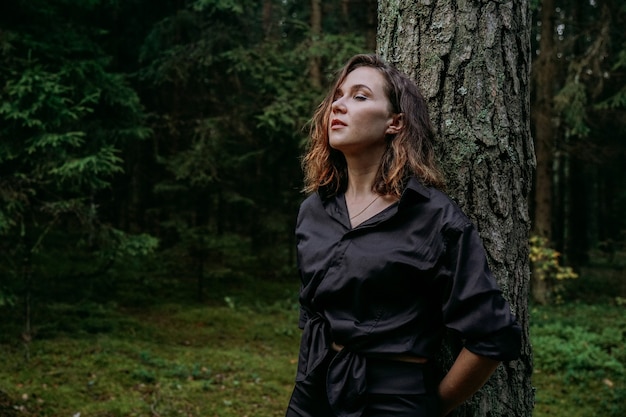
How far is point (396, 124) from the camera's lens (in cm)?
228

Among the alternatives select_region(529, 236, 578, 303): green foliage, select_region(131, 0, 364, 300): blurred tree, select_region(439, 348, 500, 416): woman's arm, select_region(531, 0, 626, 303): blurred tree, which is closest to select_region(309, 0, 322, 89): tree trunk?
select_region(131, 0, 364, 300): blurred tree

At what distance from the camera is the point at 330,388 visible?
2100 mm

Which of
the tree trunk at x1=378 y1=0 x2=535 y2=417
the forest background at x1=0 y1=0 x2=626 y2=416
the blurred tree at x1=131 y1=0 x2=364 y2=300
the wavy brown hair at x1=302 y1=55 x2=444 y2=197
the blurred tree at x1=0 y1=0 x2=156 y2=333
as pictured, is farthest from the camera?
the blurred tree at x1=131 y1=0 x2=364 y2=300

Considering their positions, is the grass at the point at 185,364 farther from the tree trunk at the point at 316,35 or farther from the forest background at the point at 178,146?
the tree trunk at the point at 316,35

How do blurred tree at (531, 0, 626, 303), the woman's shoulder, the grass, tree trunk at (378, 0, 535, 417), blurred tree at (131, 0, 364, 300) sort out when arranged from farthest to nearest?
blurred tree at (531, 0, 626, 303) → blurred tree at (131, 0, 364, 300) → the grass → tree trunk at (378, 0, 535, 417) → the woman's shoulder

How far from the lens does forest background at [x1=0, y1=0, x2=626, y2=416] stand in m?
7.21

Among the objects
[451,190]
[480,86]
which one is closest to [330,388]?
[451,190]

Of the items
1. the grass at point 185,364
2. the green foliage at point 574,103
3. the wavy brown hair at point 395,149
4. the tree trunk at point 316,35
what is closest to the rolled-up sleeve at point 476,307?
the wavy brown hair at point 395,149

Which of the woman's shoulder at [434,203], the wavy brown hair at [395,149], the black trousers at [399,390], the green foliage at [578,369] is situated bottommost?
the green foliage at [578,369]

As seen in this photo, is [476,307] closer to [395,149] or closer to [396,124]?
[395,149]

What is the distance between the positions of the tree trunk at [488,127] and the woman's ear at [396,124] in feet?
0.78

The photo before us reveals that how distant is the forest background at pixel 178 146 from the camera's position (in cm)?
721

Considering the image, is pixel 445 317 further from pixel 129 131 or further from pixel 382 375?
pixel 129 131

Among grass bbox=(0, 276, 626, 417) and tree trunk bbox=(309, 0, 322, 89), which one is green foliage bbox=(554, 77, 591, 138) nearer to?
grass bbox=(0, 276, 626, 417)
